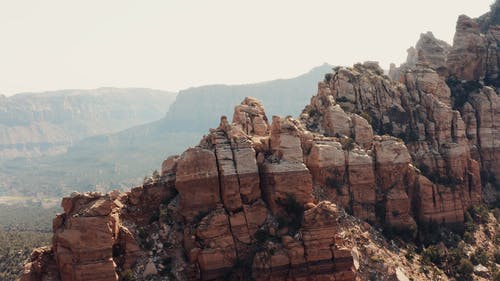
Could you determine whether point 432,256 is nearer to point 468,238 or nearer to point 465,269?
point 465,269

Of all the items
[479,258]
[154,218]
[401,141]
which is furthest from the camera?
[401,141]

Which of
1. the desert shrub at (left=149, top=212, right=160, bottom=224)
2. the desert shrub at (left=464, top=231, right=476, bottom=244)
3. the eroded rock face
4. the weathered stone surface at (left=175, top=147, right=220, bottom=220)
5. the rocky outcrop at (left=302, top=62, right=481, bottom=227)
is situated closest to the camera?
the weathered stone surface at (left=175, top=147, right=220, bottom=220)

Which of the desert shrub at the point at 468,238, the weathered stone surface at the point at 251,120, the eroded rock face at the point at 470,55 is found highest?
the eroded rock face at the point at 470,55

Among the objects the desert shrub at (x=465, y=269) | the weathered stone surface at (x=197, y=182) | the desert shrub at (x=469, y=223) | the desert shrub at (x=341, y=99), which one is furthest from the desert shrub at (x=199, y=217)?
the desert shrub at (x=469, y=223)

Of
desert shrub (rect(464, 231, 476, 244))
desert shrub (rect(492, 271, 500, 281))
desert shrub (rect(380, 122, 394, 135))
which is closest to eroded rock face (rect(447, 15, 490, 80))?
desert shrub (rect(380, 122, 394, 135))

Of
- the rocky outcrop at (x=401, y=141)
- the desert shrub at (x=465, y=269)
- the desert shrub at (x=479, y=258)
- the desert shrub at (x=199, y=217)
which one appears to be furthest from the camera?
the rocky outcrop at (x=401, y=141)

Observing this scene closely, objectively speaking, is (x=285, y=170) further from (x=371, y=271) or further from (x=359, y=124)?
(x=359, y=124)

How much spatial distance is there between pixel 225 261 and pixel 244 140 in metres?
12.8

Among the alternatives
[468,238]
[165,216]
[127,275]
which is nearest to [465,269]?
[468,238]

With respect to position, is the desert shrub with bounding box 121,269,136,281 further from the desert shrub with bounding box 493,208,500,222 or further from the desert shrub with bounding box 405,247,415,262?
the desert shrub with bounding box 493,208,500,222

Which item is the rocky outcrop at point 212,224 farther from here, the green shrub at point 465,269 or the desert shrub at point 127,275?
the green shrub at point 465,269

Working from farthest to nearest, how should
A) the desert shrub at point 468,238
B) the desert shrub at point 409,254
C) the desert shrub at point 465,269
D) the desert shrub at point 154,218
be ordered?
1. the desert shrub at point 468,238
2. the desert shrub at point 465,269
3. the desert shrub at point 409,254
4. the desert shrub at point 154,218

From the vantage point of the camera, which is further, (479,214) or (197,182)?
(479,214)

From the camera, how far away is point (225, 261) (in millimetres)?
53375
